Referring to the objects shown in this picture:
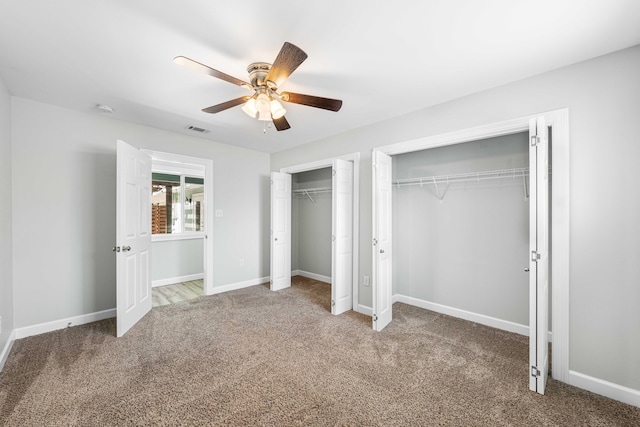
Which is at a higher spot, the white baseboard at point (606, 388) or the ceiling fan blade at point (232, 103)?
the ceiling fan blade at point (232, 103)

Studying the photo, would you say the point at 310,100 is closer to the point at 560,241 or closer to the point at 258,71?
the point at 258,71

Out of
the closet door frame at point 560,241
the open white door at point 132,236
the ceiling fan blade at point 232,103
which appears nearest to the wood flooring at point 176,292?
the open white door at point 132,236

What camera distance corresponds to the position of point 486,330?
3061 millimetres

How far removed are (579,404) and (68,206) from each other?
16.9ft

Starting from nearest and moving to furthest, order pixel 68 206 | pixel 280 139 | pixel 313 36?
pixel 313 36 → pixel 68 206 → pixel 280 139

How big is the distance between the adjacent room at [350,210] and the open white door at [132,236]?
0.03 metres

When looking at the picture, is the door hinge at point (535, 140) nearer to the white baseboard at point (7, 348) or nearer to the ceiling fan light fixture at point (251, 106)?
the ceiling fan light fixture at point (251, 106)

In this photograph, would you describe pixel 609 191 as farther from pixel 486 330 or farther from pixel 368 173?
pixel 368 173

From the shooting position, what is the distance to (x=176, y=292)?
4.59 metres

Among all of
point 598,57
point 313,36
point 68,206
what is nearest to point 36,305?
point 68,206

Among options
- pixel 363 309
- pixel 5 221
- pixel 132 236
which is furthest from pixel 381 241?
pixel 5 221

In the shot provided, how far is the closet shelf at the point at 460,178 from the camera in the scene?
2.95m

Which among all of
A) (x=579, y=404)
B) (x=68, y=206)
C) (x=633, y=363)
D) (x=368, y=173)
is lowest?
(x=579, y=404)

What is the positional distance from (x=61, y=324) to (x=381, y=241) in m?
3.80
